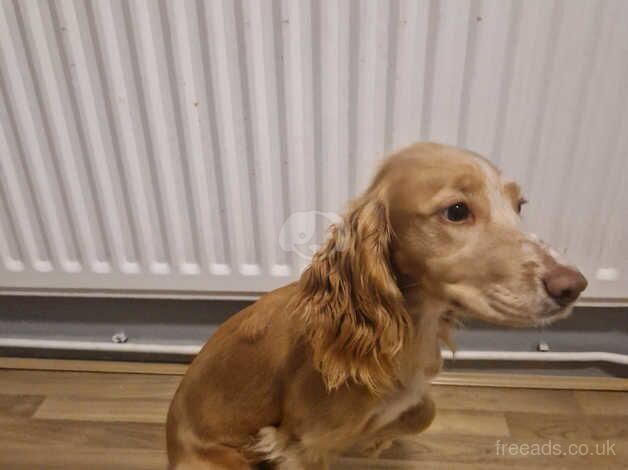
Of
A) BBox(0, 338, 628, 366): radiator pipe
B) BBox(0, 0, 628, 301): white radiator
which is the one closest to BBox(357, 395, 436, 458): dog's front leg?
BBox(0, 338, 628, 366): radiator pipe

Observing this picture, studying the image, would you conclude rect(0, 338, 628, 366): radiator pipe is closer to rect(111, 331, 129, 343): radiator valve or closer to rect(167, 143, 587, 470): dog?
rect(111, 331, 129, 343): radiator valve

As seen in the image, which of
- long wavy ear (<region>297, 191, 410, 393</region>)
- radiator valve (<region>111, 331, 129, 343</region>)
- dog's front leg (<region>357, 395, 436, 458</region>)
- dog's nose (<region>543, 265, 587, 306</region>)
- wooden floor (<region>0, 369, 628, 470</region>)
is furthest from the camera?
radiator valve (<region>111, 331, 129, 343</region>)

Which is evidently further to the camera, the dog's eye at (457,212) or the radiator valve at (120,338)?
the radiator valve at (120,338)

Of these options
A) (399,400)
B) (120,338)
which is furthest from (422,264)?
(120,338)

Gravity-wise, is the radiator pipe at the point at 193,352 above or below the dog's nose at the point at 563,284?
below

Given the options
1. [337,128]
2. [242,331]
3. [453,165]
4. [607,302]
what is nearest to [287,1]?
[337,128]

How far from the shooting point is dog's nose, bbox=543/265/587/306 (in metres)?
0.75

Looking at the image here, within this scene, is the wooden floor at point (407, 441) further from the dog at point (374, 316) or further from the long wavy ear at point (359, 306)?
the long wavy ear at point (359, 306)

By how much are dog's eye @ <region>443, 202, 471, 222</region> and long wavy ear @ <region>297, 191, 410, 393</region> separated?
0.11 m

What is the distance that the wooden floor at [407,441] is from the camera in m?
1.35

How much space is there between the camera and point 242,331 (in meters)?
1.09

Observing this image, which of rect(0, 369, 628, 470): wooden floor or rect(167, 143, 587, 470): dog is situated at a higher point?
rect(167, 143, 587, 470): dog

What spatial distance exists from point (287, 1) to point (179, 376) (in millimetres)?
1144

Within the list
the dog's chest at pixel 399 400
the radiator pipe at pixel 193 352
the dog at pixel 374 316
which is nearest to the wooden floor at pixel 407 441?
the radiator pipe at pixel 193 352
